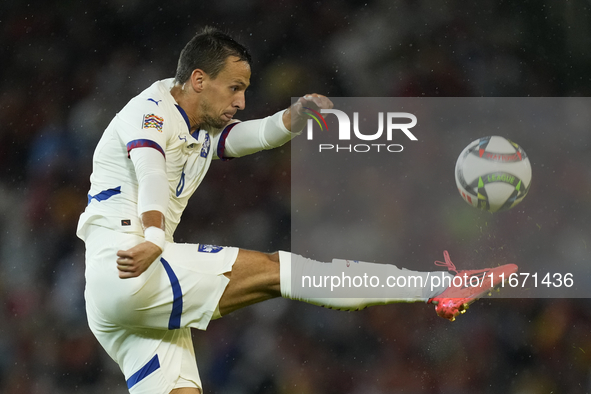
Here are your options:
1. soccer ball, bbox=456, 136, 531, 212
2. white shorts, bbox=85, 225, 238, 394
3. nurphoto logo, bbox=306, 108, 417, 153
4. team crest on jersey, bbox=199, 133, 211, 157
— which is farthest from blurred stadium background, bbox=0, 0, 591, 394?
white shorts, bbox=85, 225, 238, 394

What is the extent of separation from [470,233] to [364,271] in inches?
82.1

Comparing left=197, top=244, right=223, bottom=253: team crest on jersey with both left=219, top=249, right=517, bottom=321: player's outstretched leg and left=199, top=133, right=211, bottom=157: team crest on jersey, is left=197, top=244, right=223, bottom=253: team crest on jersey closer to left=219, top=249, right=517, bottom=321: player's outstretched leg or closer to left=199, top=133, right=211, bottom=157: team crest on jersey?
left=219, top=249, right=517, bottom=321: player's outstretched leg

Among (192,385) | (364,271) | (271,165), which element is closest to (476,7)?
(271,165)

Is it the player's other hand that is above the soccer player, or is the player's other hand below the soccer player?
above

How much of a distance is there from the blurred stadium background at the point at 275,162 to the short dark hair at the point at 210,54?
63.9 inches

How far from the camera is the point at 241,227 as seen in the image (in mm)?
4168

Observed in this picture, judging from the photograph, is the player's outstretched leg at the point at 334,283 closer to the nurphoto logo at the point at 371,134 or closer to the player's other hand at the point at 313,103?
the player's other hand at the point at 313,103

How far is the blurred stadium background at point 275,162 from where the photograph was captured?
4.14 metres

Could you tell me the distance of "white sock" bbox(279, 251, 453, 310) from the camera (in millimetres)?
2234

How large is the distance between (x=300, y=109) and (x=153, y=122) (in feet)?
1.95

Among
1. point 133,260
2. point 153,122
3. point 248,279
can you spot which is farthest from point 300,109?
point 133,260

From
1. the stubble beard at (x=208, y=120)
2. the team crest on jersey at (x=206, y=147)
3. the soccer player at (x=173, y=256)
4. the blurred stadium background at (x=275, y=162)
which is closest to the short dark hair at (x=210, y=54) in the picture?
the soccer player at (x=173, y=256)

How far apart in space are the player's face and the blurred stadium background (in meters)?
1.64

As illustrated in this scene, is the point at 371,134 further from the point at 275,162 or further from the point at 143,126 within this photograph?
the point at 143,126
